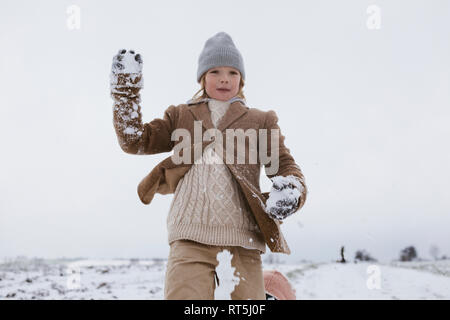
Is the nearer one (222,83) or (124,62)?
(124,62)

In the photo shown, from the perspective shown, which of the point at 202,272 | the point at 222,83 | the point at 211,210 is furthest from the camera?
the point at 222,83

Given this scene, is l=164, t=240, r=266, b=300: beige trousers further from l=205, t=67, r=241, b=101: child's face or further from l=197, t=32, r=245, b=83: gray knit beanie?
l=197, t=32, r=245, b=83: gray knit beanie

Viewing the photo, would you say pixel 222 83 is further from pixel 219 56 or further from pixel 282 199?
pixel 282 199

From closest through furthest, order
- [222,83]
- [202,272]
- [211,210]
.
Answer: [202,272], [211,210], [222,83]

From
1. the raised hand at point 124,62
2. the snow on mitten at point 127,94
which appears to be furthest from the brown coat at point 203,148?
the raised hand at point 124,62

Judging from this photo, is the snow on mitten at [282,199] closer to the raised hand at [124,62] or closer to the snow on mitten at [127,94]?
the snow on mitten at [127,94]

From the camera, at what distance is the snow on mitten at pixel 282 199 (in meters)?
1.75

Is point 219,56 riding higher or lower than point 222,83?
higher

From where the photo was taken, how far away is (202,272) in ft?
5.65

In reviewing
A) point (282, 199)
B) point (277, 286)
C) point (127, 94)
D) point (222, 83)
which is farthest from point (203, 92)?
point (277, 286)

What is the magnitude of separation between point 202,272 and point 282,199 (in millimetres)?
497

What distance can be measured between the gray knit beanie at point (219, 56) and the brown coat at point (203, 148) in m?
0.29
